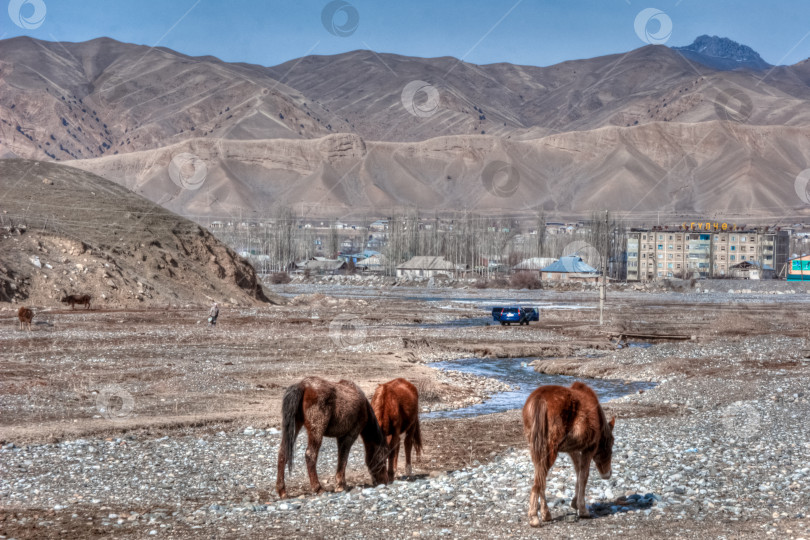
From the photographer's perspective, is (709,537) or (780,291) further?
(780,291)

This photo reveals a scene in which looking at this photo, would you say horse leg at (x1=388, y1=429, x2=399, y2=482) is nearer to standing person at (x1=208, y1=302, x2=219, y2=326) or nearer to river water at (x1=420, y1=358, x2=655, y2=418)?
river water at (x1=420, y1=358, x2=655, y2=418)

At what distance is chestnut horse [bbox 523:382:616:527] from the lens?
1140 centimetres

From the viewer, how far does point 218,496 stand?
14.1m

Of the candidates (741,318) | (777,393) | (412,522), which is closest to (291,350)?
(777,393)

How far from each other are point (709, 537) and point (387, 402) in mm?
5427

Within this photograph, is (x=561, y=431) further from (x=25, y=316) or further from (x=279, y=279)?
(x=279, y=279)

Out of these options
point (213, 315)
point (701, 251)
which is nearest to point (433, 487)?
point (213, 315)

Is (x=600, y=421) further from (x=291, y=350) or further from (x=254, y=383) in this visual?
(x=291, y=350)

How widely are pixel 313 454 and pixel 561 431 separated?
3.86 meters

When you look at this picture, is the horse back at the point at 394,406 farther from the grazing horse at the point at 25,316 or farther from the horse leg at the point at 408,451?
the grazing horse at the point at 25,316

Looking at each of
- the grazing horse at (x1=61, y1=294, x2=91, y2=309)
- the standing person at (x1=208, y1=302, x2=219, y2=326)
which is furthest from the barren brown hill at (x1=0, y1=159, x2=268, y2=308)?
the standing person at (x1=208, y1=302, x2=219, y2=326)

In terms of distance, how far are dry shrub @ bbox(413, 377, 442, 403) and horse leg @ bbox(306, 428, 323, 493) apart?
11.7 metres

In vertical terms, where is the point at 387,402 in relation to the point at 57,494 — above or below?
above

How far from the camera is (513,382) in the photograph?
31.9m
